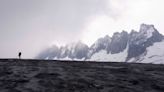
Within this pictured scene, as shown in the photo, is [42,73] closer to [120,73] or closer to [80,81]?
[80,81]

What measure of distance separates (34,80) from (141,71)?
12.4 ft

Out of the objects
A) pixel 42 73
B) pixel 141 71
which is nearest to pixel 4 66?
pixel 42 73

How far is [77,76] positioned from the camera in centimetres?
885

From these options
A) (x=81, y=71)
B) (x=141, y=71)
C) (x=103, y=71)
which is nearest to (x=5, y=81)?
(x=81, y=71)

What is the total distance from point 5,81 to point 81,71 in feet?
8.33

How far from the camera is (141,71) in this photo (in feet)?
33.2

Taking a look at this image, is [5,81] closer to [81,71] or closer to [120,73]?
Result: [81,71]

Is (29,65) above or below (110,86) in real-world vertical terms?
above

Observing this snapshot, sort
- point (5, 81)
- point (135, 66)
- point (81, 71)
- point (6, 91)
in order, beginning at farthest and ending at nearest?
point (135, 66) → point (81, 71) → point (5, 81) → point (6, 91)

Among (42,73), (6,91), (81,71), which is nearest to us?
(6,91)

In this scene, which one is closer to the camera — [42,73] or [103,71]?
[42,73]

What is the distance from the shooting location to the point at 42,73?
8.96 m

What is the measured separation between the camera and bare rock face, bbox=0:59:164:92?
762 centimetres

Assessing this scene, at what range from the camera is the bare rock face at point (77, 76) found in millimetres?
7625
